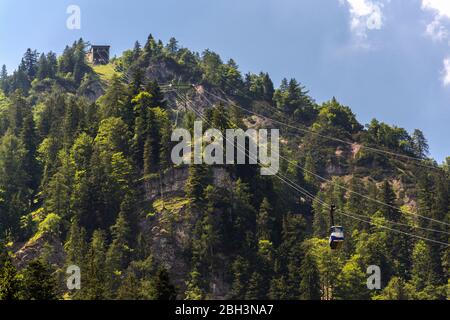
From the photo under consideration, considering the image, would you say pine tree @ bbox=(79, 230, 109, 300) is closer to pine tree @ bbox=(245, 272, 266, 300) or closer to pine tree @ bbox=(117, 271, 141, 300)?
pine tree @ bbox=(117, 271, 141, 300)

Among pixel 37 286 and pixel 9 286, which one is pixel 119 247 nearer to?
pixel 37 286

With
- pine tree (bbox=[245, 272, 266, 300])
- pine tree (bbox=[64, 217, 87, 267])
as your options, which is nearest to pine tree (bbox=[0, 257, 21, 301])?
pine tree (bbox=[64, 217, 87, 267])

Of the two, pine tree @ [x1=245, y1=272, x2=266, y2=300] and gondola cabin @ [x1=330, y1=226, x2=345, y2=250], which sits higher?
gondola cabin @ [x1=330, y1=226, x2=345, y2=250]

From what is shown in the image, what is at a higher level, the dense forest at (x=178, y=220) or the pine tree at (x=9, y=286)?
the dense forest at (x=178, y=220)

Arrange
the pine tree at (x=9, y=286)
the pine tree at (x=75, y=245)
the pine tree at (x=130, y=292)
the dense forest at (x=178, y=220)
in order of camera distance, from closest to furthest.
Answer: the pine tree at (x=9, y=286) < the pine tree at (x=130, y=292) < the pine tree at (x=75, y=245) < the dense forest at (x=178, y=220)

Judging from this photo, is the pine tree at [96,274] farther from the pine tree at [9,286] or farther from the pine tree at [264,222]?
the pine tree at [264,222]

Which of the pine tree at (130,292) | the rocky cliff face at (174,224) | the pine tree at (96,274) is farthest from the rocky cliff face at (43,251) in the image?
the pine tree at (130,292)

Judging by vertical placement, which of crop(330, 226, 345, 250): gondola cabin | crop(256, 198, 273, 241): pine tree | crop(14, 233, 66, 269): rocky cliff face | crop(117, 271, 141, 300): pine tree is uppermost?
crop(256, 198, 273, 241): pine tree

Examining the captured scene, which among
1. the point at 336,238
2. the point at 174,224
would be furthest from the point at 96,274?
the point at 336,238

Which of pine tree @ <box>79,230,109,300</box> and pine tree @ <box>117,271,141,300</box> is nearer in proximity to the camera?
pine tree @ <box>79,230,109,300</box>
